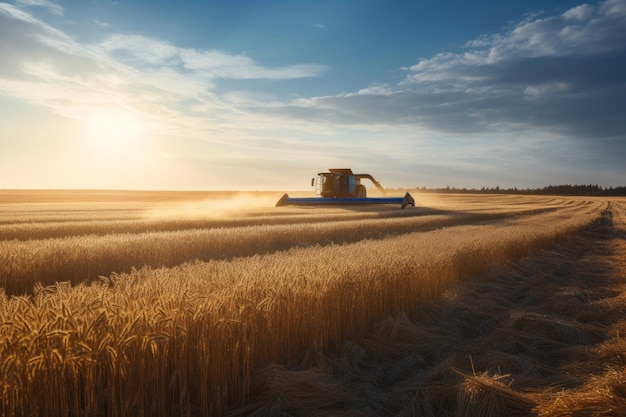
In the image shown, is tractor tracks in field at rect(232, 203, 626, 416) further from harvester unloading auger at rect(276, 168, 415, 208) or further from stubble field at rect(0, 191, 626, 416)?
harvester unloading auger at rect(276, 168, 415, 208)

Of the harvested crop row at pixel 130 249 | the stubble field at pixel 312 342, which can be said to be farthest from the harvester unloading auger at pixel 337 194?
the stubble field at pixel 312 342

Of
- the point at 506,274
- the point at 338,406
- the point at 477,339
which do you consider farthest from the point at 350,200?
the point at 338,406

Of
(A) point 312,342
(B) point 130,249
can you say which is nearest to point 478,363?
(A) point 312,342

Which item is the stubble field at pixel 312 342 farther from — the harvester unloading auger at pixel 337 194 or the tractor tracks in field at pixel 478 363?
the harvester unloading auger at pixel 337 194

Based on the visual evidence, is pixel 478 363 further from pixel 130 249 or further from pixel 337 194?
pixel 337 194

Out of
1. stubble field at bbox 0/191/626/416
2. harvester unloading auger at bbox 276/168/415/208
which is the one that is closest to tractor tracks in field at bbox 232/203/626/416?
stubble field at bbox 0/191/626/416

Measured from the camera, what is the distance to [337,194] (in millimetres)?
39875

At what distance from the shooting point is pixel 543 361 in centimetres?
632

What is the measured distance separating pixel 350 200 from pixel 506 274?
2573 cm

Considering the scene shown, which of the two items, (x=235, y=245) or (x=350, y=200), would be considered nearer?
(x=235, y=245)

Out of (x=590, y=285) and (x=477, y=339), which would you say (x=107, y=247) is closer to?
(x=477, y=339)

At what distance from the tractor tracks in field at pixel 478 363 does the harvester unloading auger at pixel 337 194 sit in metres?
26.4

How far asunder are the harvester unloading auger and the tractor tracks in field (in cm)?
2644

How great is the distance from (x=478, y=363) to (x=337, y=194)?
34.2 meters
